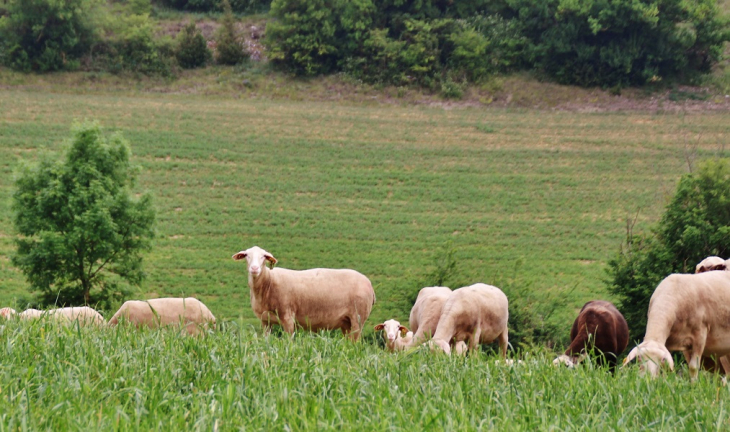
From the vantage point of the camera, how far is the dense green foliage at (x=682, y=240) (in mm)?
20625

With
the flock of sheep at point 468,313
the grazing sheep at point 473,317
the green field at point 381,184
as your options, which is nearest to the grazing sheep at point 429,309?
the flock of sheep at point 468,313

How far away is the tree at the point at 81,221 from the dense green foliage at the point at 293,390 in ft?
63.7

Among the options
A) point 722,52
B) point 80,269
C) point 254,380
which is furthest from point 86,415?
point 722,52

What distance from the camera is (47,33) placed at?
208 ft

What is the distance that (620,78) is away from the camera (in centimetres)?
6297

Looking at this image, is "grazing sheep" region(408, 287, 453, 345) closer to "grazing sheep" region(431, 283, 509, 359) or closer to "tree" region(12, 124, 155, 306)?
"grazing sheep" region(431, 283, 509, 359)

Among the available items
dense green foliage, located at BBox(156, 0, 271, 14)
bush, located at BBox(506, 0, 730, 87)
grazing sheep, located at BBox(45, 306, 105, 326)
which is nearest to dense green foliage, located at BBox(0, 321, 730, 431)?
grazing sheep, located at BBox(45, 306, 105, 326)

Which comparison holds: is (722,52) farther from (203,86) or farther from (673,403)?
(673,403)

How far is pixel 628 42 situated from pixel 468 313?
57796 millimetres

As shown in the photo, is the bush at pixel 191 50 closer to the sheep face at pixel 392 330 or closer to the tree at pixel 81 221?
the tree at pixel 81 221

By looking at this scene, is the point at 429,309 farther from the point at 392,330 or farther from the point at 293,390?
the point at 293,390

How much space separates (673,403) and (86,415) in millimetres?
3778

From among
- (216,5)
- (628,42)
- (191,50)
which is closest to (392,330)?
(191,50)

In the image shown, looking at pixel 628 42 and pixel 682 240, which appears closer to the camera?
pixel 682 240
